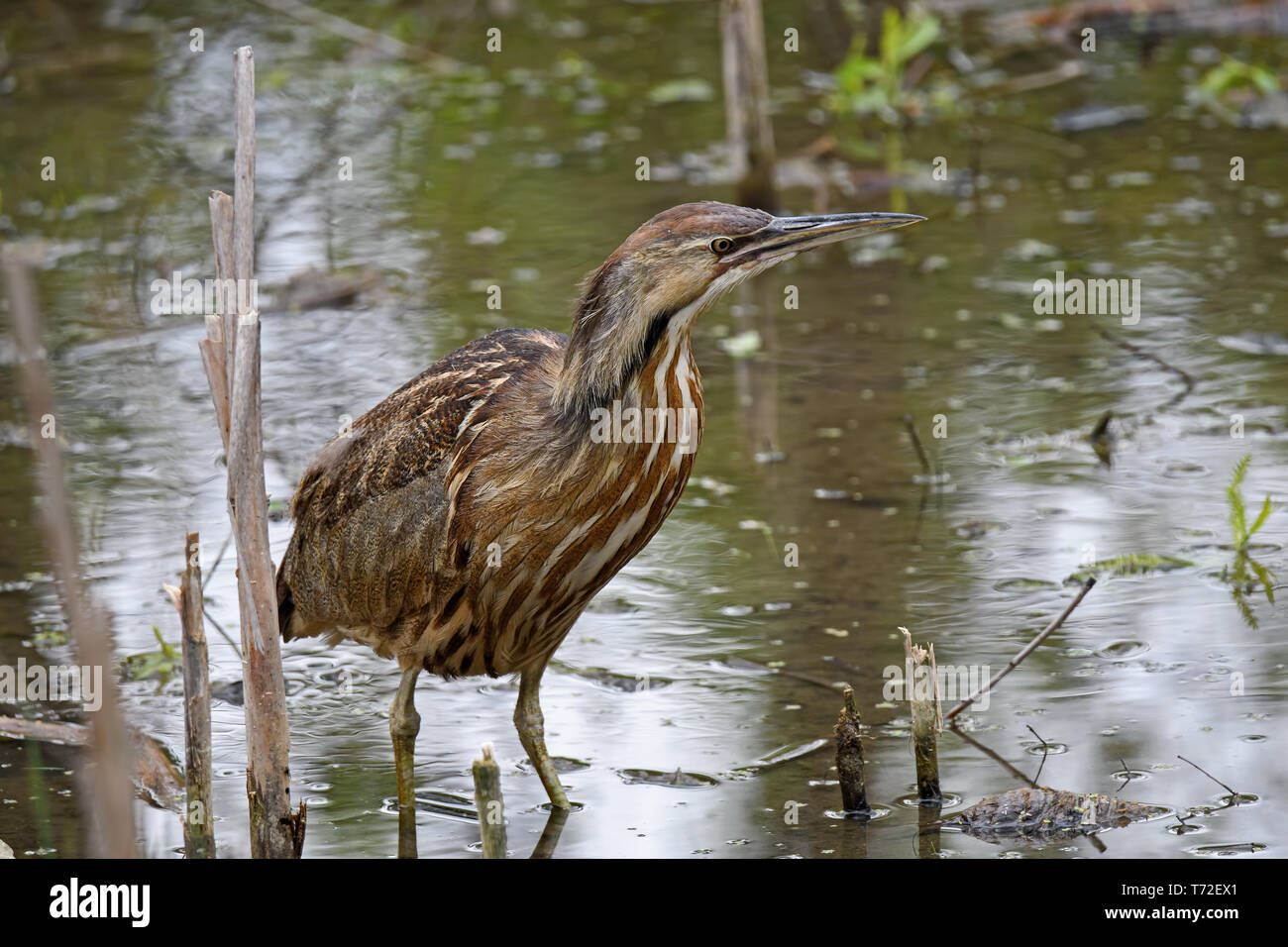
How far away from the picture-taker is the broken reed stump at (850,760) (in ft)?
14.8

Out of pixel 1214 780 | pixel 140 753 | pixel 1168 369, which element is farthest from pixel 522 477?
pixel 1168 369

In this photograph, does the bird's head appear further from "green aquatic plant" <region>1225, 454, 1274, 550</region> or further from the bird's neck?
"green aquatic plant" <region>1225, 454, 1274, 550</region>

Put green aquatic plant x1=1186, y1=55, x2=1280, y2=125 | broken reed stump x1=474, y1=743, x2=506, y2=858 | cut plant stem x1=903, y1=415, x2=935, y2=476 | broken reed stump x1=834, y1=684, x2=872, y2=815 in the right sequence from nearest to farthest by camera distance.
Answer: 1. broken reed stump x1=474, y1=743, x2=506, y2=858
2. broken reed stump x1=834, y1=684, x2=872, y2=815
3. cut plant stem x1=903, y1=415, x2=935, y2=476
4. green aquatic plant x1=1186, y1=55, x2=1280, y2=125

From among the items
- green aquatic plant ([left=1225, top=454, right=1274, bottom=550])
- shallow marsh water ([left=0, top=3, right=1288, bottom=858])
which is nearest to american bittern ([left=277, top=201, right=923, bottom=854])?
shallow marsh water ([left=0, top=3, right=1288, bottom=858])

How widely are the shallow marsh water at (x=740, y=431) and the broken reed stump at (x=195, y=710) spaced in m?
0.52

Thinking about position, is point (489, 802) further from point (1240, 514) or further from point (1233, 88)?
point (1233, 88)

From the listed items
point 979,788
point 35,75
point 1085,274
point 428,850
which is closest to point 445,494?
point 428,850

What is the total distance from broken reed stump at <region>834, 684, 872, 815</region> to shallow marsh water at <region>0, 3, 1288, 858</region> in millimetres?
64

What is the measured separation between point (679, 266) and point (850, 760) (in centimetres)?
136

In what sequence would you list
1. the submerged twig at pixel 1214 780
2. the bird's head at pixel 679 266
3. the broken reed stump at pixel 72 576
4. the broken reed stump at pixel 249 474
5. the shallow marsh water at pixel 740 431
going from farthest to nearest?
the shallow marsh water at pixel 740 431 → the submerged twig at pixel 1214 780 → the bird's head at pixel 679 266 → the broken reed stump at pixel 249 474 → the broken reed stump at pixel 72 576

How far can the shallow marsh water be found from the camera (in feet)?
16.6

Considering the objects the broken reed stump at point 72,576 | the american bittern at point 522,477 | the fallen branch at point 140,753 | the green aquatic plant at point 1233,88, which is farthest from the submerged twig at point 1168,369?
the broken reed stump at point 72,576

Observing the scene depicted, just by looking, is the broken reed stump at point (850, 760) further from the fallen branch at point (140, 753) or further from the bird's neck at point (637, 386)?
the fallen branch at point (140, 753)
